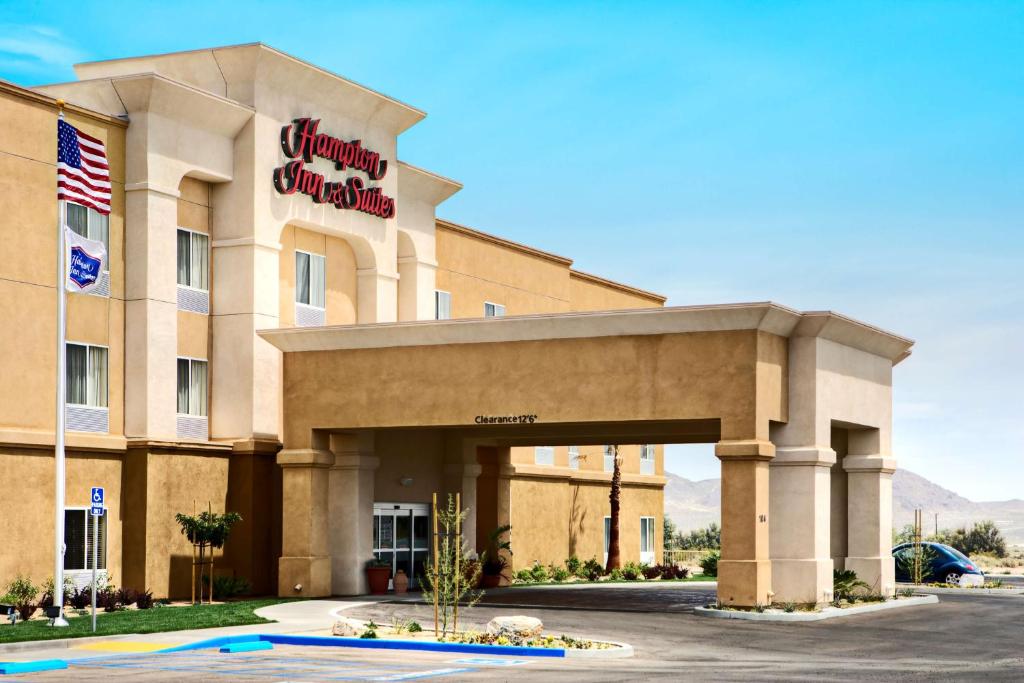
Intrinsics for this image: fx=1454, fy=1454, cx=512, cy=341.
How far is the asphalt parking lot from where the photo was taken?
2062cm

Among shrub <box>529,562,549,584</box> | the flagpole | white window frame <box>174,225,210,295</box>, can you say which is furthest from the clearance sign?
shrub <box>529,562,549,584</box>

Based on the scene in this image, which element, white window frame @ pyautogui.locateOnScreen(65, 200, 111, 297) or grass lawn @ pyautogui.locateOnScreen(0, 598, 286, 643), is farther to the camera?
white window frame @ pyautogui.locateOnScreen(65, 200, 111, 297)

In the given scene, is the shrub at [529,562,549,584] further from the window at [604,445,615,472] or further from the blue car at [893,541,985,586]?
the blue car at [893,541,985,586]

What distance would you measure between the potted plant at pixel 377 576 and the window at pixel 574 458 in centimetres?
1739

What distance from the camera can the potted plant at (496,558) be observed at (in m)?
45.2

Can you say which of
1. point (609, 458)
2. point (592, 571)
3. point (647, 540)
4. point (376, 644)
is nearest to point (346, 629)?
point (376, 644)

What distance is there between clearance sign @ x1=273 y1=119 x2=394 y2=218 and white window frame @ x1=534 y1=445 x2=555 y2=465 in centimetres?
1273

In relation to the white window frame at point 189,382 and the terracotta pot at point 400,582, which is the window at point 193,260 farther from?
the terracotta pot at point 400,582

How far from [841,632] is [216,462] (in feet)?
56.8

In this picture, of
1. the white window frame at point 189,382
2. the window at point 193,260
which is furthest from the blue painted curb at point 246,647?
the window at point 193,260

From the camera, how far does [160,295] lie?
3691 centimetres

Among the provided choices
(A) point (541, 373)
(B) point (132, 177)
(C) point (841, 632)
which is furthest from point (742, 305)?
(B) point (132, 177)

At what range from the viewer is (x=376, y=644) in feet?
83.5

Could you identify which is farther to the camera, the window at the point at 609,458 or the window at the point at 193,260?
the window at the point at 609,458
